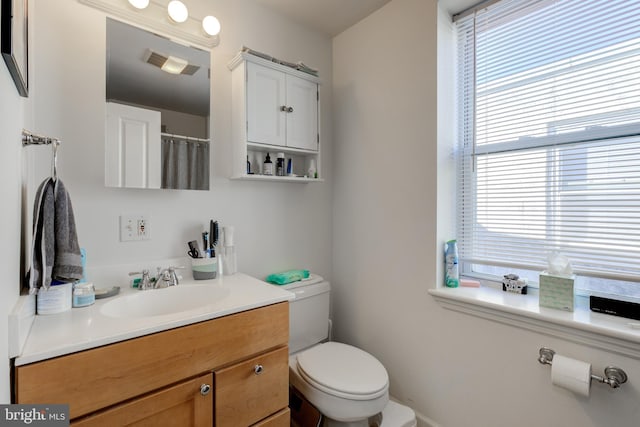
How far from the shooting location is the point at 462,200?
156cm

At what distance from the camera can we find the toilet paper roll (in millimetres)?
985

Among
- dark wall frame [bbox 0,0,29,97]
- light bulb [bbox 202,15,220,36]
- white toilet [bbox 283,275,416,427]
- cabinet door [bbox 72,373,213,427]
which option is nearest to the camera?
dark wall frame [bbox 0,0,29,97]

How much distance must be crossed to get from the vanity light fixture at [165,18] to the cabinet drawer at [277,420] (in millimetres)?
1669

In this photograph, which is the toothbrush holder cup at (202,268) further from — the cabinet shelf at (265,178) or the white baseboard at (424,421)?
the white baseboard at (424,421)

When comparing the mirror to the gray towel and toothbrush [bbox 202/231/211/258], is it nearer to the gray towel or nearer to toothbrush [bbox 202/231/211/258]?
toothbrush [bbox 202/231/211/258]

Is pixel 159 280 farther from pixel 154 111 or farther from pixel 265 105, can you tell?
pixel 265 105

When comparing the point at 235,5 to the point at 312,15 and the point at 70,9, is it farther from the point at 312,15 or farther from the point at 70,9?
Answer: the point at 70,9

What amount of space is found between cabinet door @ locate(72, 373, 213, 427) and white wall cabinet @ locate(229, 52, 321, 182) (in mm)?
920

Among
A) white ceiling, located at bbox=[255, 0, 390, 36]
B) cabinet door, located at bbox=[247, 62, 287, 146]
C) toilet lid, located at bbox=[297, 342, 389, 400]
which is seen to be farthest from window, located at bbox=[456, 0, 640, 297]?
cabinet door, located at bbox=[247, 62, 287, 146]

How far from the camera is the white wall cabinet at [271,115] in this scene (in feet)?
4.92

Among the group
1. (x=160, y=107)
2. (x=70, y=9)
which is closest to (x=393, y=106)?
(x=160, y=107)

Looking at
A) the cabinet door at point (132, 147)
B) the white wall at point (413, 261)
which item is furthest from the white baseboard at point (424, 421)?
the cabinet door at point (132, 147)

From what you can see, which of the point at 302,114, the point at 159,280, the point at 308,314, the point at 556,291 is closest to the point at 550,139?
the point at 556,291

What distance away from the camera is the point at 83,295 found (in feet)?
3.43
